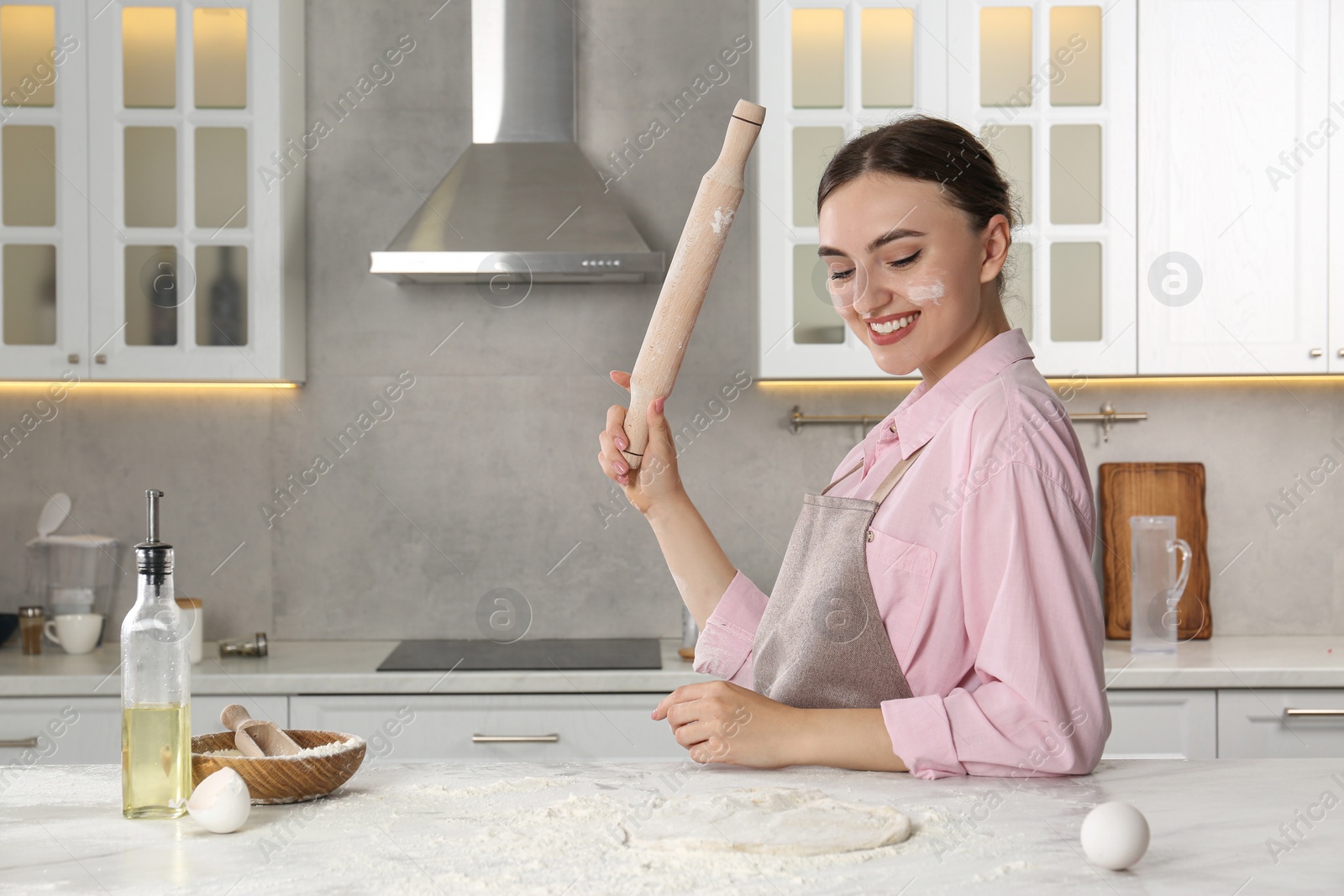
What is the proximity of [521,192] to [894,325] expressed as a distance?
1.56 metres

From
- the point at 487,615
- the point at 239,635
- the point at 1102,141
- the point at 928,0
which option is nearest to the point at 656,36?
the point at 928,0

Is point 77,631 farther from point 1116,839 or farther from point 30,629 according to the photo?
point 1116,839

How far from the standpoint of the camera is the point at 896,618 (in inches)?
40.7

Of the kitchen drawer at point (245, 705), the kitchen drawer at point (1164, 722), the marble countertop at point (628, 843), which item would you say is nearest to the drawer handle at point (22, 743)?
the kitchen drawer at point (245, 705)

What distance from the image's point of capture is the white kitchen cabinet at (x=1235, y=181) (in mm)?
2395

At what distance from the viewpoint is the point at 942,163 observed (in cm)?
113

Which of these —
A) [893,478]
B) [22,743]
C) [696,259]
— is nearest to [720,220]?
[696,259]

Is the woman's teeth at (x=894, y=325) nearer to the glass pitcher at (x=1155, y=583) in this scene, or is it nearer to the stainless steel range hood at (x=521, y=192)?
the stainless steel range hood at (x=521, y=192)

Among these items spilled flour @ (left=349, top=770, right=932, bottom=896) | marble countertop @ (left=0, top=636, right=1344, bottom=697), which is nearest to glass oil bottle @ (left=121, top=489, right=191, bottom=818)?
spilled flour @ (left=349, top=770, right=932, bottom=896)

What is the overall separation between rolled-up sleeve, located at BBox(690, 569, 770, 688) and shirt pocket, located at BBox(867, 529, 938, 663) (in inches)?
8.9

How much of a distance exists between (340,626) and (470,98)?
1.31 metres

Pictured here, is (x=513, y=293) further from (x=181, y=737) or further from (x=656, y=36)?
(x=181, y=737)

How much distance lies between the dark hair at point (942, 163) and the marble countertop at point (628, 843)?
56cm

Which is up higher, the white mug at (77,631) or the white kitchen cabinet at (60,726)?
the white mug at (77,631)
